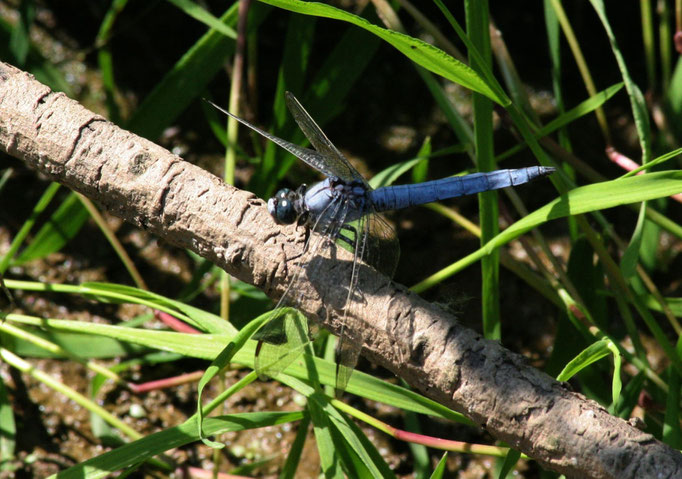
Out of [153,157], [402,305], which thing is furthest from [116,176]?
[402,305]

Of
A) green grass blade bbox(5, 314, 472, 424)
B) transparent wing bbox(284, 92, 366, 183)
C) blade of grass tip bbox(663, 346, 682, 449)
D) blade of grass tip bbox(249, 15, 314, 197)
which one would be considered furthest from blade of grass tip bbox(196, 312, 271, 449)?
blade of grass tip bbox(663, 346, 682, 449)

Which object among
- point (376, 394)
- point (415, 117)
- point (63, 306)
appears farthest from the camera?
point (415, 117)

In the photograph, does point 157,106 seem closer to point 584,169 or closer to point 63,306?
point 63,306

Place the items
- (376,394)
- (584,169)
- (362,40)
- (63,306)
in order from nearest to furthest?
1. (376,394)
2. (584,169)
3. (362,40)
4. (63,306)

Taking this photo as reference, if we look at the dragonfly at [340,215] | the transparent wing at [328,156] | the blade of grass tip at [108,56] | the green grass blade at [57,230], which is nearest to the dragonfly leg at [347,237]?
the dragonfly at [340,215]

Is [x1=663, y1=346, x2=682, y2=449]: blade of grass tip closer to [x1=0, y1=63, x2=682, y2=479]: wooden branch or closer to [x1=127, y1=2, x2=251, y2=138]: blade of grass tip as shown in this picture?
[x1=0, y1=63, x2=682, y2=479]: wooden branch

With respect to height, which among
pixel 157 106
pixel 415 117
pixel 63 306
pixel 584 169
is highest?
pixel 415 117

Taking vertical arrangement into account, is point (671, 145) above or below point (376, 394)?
above

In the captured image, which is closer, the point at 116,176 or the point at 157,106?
the point at 116,176
